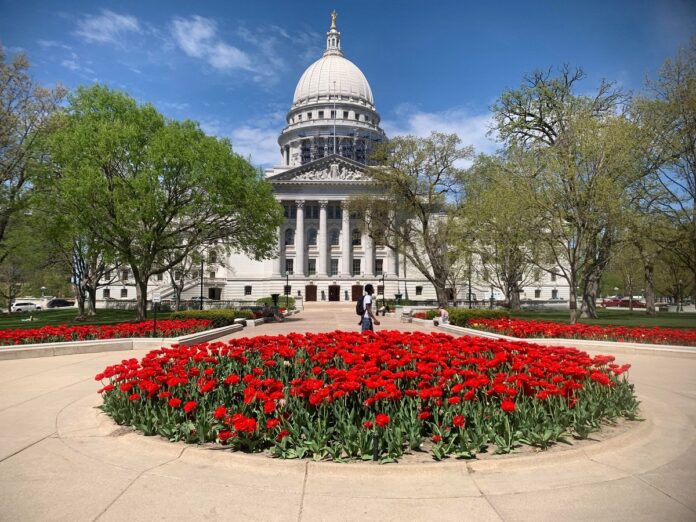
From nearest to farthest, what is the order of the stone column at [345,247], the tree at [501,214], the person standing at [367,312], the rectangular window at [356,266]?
the person standing at [367,312] < the tree at [501,214] < the stone column at [345,247] < the rectangular window at [356,266]

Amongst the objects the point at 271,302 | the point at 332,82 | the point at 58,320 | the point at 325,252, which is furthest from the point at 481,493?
the point at 332,82

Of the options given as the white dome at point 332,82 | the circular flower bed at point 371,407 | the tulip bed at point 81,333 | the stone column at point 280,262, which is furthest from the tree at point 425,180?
the white dome at point 332,82

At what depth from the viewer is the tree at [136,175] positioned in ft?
85.1

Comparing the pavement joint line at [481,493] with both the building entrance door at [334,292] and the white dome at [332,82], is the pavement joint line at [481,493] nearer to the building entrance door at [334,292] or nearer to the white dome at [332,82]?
the building entrance door at [334,292]

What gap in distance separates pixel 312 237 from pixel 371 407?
7420 cm

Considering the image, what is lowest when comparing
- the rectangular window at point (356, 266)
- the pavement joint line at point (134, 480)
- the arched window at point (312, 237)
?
the pavement joint line at point (134, 480)

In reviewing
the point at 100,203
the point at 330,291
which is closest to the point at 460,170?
the point at 100,203

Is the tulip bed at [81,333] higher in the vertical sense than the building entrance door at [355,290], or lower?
lower

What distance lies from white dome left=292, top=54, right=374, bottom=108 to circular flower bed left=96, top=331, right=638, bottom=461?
99.6 metres

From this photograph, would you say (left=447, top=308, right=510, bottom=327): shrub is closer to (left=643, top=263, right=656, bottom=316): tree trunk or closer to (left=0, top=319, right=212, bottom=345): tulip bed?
(left=0, top=319, right=212, bottom=345): tulip bed

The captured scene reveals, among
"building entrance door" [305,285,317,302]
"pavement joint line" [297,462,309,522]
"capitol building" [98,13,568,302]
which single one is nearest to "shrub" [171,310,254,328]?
"pavement joint line" [297,462,309,522]

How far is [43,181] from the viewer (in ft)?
92.3

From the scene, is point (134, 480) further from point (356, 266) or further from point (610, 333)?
point (356, 266)

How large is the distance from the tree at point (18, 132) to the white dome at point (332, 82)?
253 ft
